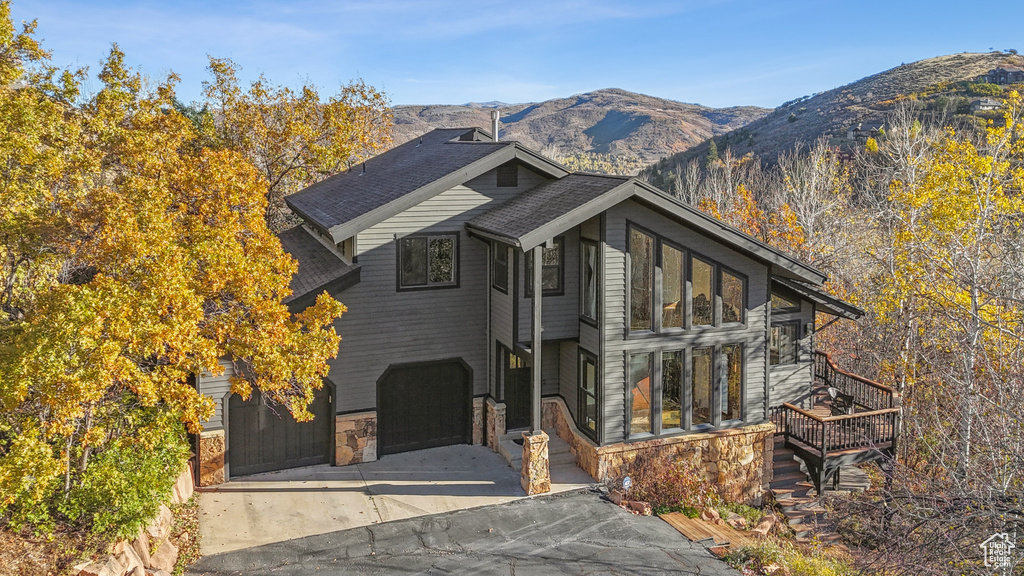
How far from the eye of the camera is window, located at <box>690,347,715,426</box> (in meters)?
15.0

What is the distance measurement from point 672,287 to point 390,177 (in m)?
7.99

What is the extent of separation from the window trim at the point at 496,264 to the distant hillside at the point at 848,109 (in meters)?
50.5

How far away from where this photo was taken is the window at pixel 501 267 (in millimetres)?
15141

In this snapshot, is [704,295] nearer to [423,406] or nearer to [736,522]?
[736,522]

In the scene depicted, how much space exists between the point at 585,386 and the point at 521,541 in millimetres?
4054

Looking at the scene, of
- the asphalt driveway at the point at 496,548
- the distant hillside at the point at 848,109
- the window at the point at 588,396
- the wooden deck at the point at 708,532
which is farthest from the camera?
the distant hillside at the point at 848,109

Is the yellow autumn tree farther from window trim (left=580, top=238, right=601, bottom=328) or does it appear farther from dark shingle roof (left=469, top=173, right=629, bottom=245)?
window trim (left=580, top=238, right=601, bottom=328)

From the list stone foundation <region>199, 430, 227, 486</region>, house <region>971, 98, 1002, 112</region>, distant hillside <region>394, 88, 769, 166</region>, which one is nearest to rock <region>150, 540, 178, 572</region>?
stone foundation <region>199, 430, 227, 486</region>

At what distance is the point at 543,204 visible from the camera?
1449 cm

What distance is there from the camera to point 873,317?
24016mm

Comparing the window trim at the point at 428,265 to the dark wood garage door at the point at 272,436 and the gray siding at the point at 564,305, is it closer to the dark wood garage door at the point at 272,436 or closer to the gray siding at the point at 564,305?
the gray siding at the point at 564,305

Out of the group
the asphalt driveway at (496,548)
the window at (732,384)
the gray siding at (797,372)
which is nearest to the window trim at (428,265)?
the asphalt driveway at (496,548)

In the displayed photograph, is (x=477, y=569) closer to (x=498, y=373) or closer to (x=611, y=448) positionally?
(x=611, y=448)

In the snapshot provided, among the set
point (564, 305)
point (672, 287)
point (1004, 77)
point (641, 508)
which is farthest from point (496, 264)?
point (1004, 77)
